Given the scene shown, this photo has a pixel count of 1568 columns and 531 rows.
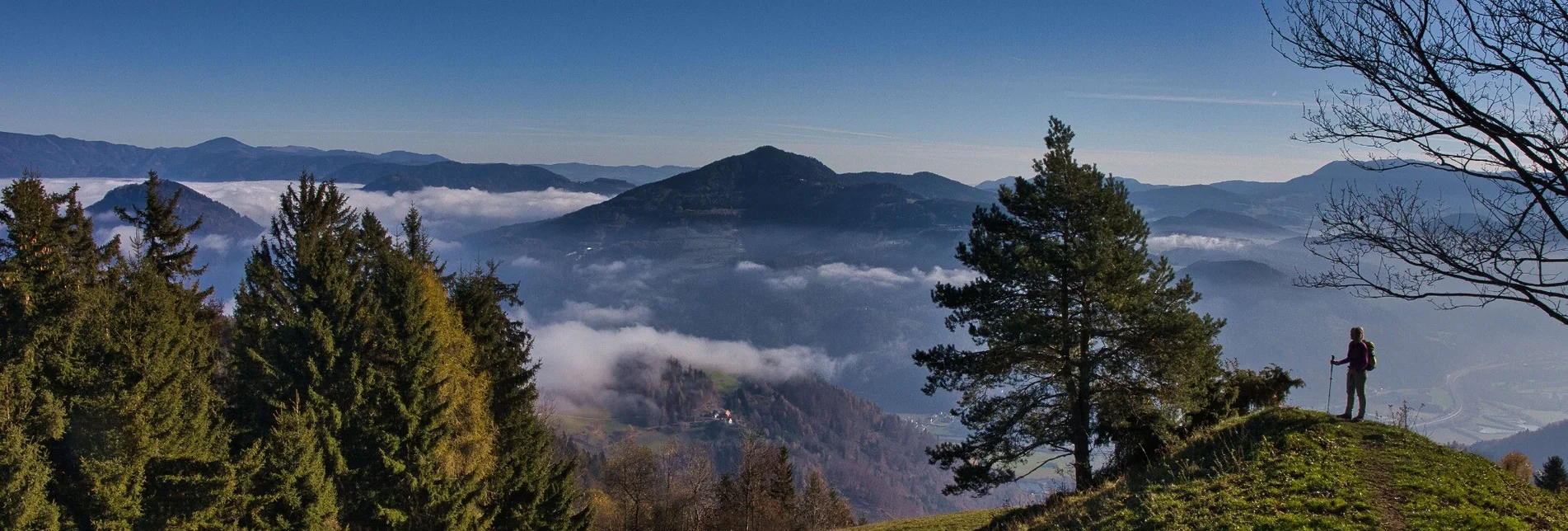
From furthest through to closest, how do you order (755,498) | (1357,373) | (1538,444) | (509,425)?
(1538,444), (755,498), (509,425), (1357,373)

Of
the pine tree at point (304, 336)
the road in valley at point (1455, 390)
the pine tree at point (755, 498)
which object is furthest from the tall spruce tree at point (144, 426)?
the road in valley at point (1455, 390)

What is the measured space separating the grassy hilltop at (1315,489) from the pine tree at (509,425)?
15.8 meters

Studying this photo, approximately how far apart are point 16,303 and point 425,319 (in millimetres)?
7808

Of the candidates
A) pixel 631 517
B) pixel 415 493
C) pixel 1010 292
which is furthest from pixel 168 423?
pixel 631 517

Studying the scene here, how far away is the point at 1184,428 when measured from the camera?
17.2m

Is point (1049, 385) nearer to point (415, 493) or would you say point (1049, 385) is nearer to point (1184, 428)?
point (1184, 428)

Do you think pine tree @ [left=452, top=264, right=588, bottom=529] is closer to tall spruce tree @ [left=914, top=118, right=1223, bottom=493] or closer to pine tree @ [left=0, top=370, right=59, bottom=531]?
pine tree @ [left=0, top=370, right=59, bottom=531]

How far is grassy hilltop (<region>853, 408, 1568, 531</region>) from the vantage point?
847 cm

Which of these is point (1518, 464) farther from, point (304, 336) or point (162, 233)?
point (162, 233)

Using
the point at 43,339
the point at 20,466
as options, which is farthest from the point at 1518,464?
A: the point at 43,339

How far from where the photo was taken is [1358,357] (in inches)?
532

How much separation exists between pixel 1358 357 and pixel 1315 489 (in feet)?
19.3

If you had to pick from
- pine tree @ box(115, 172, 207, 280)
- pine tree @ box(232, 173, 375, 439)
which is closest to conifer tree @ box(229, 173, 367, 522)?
pine tree @ box(232, 173, 375, 439)

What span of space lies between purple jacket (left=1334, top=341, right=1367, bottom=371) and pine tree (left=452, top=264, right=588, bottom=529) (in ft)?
68.6
